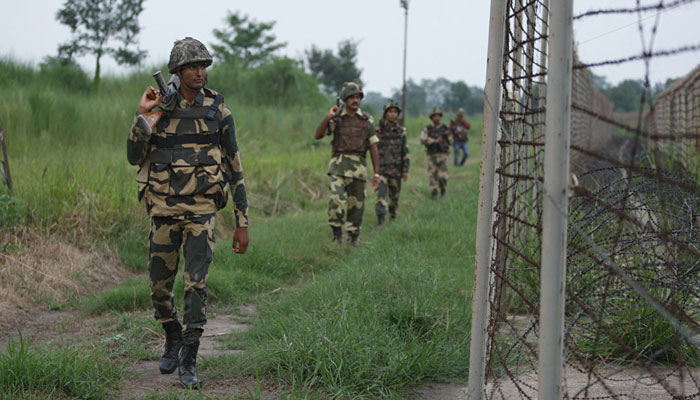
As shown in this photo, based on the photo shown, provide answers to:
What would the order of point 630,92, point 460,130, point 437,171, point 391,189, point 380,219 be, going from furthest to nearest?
point 460,130, point 437,171, point 391,189, point 380,219, point 630,92

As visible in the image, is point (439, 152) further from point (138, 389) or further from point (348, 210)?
point (138, 389)

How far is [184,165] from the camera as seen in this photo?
146 inches

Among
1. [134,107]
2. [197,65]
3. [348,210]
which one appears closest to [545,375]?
[197,65]

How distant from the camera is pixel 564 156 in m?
1.87

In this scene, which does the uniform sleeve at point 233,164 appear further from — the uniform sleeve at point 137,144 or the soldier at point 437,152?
the soldier at point 437,152

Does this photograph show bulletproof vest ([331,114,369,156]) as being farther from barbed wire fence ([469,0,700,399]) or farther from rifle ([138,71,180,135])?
rifle ([138,71,180,135])

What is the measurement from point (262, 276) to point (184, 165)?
2704mm

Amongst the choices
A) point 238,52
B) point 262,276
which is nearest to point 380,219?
point 262,276

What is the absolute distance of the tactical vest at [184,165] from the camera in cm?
368

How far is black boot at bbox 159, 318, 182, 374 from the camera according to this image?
3764 mm

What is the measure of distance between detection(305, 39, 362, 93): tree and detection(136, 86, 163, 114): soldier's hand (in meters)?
56.1

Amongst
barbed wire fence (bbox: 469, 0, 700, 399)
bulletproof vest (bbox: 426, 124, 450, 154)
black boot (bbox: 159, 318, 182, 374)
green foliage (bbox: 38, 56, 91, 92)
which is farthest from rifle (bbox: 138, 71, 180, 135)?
green foliage (bbox: 38, 56, 91, 92)

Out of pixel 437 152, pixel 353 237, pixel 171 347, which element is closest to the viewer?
pixel 171 347

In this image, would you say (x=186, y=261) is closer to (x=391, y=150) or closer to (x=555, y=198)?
(x=555, y=198)
